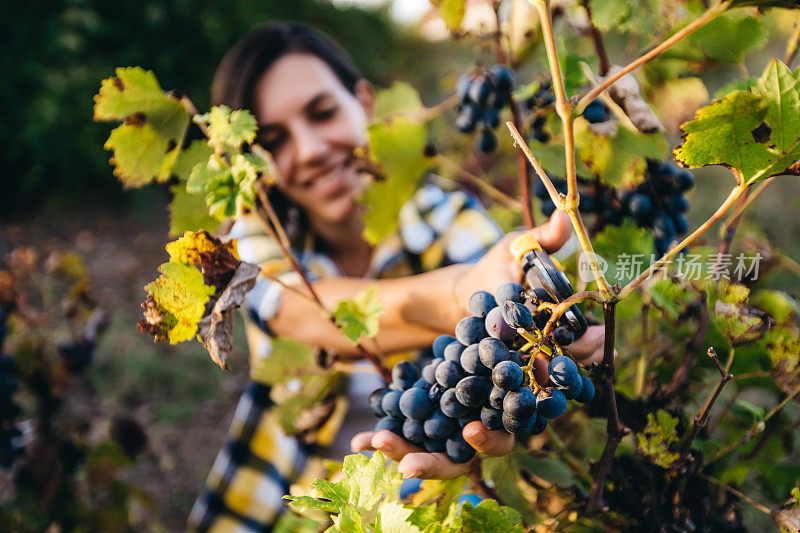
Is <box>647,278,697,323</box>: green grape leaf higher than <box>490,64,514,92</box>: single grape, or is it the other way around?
<box>490,64,514,92</box>: single grape

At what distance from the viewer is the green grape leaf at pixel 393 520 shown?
0.44 m

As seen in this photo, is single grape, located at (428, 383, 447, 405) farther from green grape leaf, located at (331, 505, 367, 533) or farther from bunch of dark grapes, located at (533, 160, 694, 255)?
bunch of dark grapes, located at (533, 160, 694, 255)

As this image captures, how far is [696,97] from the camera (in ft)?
2.73

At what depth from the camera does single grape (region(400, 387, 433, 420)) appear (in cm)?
55

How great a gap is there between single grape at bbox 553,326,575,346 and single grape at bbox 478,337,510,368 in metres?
0.05

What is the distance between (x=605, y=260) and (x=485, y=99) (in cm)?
31

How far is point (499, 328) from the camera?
503mm

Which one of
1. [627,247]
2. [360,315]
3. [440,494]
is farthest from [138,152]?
[627,247]

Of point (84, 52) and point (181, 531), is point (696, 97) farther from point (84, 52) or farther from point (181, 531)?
point (84, 52)

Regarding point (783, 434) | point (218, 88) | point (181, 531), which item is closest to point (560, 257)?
point (783, 434)

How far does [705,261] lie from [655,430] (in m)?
0.35

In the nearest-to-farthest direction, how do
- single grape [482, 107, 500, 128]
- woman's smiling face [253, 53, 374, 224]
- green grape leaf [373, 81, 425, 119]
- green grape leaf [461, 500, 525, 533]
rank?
1. green grape leaf [461, 500, 525, 533]
2. single grape [482, 107, 500, 128]
3. green grape leaf [373, 81, 425, 119]
4. woman's smiling face [253, 53, 374, 224]

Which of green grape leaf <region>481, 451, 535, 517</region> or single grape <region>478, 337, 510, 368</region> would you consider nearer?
single grape <region>478, 337, 510, 368</region>

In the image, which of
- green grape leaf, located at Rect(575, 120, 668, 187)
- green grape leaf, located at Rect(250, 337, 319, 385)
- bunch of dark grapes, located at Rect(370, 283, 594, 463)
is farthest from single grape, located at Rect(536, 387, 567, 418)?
green grape leaf, located at Rect(250, 337, 319, 385)
